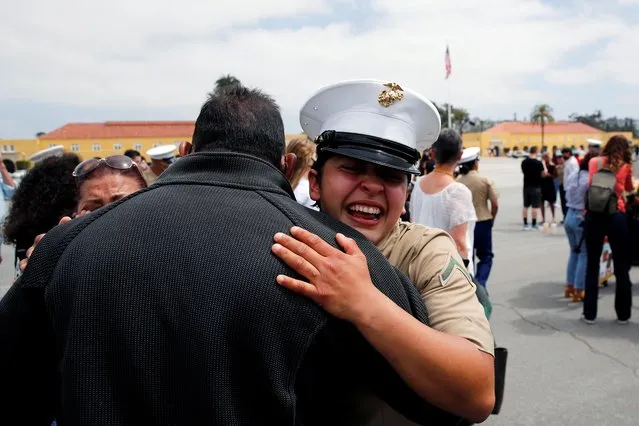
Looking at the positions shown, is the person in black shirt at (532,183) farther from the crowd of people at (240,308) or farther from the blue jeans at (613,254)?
the crowd of people at (240,308)

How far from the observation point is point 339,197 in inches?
59.8

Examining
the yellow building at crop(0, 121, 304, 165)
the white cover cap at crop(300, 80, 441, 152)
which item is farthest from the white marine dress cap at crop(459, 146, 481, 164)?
the yellow building at crop(0, 121, 304, 165)

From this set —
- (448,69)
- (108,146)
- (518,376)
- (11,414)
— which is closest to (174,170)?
(11,414)

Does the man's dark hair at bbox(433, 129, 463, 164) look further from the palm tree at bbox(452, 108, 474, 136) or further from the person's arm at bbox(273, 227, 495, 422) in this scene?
the palm tree at bbox(452, 108, 474, 136)

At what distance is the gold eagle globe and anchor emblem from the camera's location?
164 centimetres

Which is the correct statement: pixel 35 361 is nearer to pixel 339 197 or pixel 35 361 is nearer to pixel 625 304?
pixel 339 197

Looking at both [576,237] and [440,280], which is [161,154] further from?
[440,280]

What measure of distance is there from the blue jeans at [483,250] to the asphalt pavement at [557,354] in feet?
1.32

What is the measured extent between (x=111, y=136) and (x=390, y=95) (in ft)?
254

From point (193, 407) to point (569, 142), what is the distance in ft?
373

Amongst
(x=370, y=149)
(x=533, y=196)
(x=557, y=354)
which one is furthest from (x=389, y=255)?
(x=533, y=196)

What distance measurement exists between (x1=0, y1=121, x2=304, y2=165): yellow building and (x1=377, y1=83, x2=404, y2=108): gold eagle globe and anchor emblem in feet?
221

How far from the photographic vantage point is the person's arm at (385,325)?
1.07 meters

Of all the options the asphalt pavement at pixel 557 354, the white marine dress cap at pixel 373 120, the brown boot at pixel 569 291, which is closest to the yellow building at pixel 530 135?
the asphalt pavement at pixel 557 354
